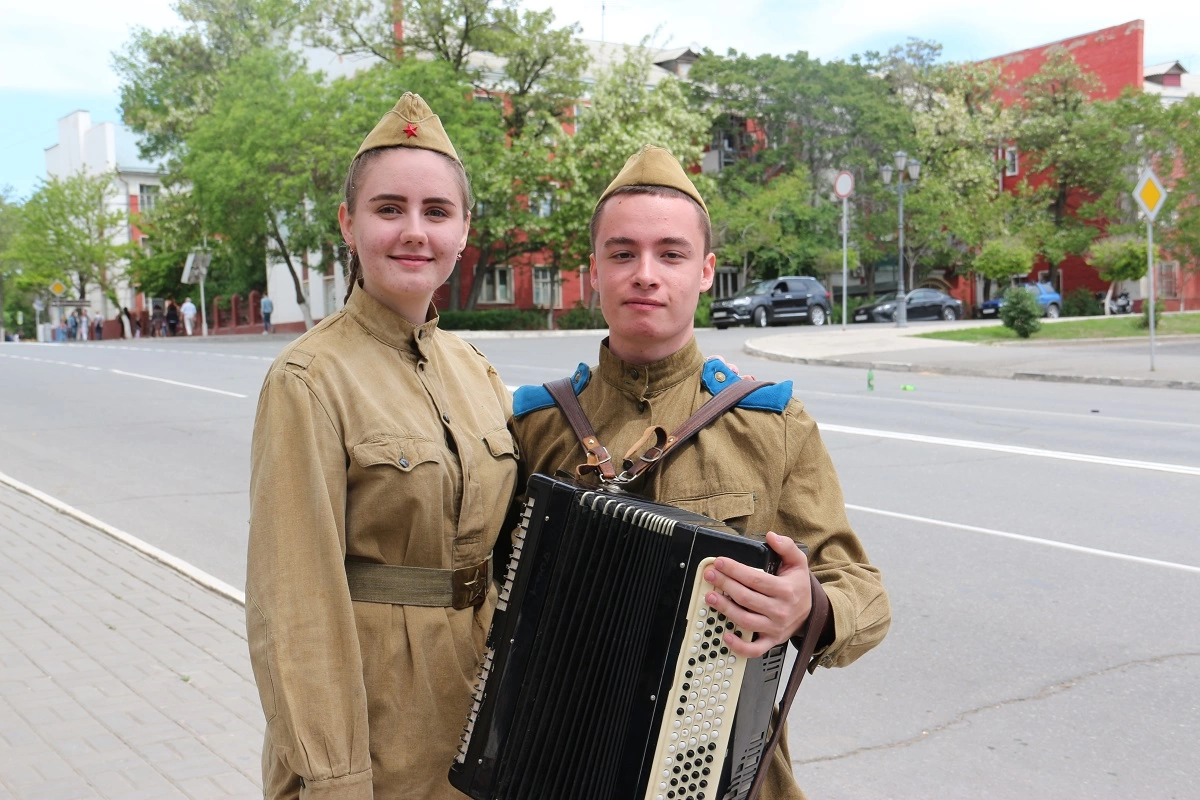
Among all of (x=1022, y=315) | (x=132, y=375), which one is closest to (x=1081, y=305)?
(x=1022, y=315)

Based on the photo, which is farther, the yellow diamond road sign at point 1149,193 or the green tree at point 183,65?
the green tree at point 183,65

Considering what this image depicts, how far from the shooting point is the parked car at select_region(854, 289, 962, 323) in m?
42.4

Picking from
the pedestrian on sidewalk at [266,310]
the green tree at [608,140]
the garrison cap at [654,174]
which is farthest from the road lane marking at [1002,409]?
the pedestrian on sidewalk at [266,310]

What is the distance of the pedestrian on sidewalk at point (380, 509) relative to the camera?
2.00 m

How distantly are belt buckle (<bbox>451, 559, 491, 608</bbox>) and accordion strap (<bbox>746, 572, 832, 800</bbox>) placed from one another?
0.66 m

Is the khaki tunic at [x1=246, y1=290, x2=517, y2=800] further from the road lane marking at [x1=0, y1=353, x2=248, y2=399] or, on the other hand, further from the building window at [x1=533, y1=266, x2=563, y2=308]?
the building window at [x1=533, y1=266, x2=563, y2=308]

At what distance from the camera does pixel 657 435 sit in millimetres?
2188

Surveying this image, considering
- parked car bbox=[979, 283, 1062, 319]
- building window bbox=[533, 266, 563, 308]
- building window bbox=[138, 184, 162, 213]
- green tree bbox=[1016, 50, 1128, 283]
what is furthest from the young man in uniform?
building window bbox=[138, 184, 162, 213]

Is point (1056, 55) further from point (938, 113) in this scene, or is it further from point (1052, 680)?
point (1052, 680)

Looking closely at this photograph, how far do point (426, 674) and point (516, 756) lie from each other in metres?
0.26

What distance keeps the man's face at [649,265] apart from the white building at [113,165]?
61859 millimetres

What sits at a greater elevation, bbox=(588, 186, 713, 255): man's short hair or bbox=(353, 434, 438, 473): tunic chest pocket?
bbox=(588, 186, 713, 255): man's short hair

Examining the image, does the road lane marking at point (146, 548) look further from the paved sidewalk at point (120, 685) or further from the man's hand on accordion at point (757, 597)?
the man's hand on accordion at point (757, 597)

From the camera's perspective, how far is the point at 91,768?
4180 mm
